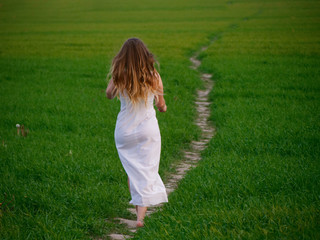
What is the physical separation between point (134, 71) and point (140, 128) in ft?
1.95

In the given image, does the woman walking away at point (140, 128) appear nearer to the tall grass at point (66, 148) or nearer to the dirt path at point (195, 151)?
the dirt path at point (195, 151)

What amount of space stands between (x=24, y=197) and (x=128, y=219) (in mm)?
1265

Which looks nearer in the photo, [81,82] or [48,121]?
[48,121]

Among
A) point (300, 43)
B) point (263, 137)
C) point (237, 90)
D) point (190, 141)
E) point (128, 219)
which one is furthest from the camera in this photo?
point (300, 43)

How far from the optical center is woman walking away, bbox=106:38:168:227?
11.2 ft

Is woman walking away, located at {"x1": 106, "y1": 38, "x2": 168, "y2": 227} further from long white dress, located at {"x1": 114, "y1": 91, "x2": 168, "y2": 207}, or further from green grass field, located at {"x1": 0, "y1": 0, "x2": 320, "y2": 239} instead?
green grass field, located at {"x1": 0, "y1": 0, "x2": 320, "y2": 239}

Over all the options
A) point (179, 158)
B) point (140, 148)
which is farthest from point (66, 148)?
point (140, 148)

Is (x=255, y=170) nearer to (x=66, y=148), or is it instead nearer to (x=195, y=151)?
(x=195, y=151)

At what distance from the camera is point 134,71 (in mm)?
3359

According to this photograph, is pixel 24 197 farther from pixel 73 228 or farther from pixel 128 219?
pixel 128 219

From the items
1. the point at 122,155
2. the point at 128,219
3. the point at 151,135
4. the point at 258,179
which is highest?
the point at 151,135

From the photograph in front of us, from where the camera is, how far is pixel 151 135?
3.53m

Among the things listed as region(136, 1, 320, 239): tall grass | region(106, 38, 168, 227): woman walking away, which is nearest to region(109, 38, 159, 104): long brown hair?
region(106, 38, 168, 227): woman walking away

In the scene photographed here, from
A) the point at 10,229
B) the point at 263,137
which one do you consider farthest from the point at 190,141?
the point at 10,229
